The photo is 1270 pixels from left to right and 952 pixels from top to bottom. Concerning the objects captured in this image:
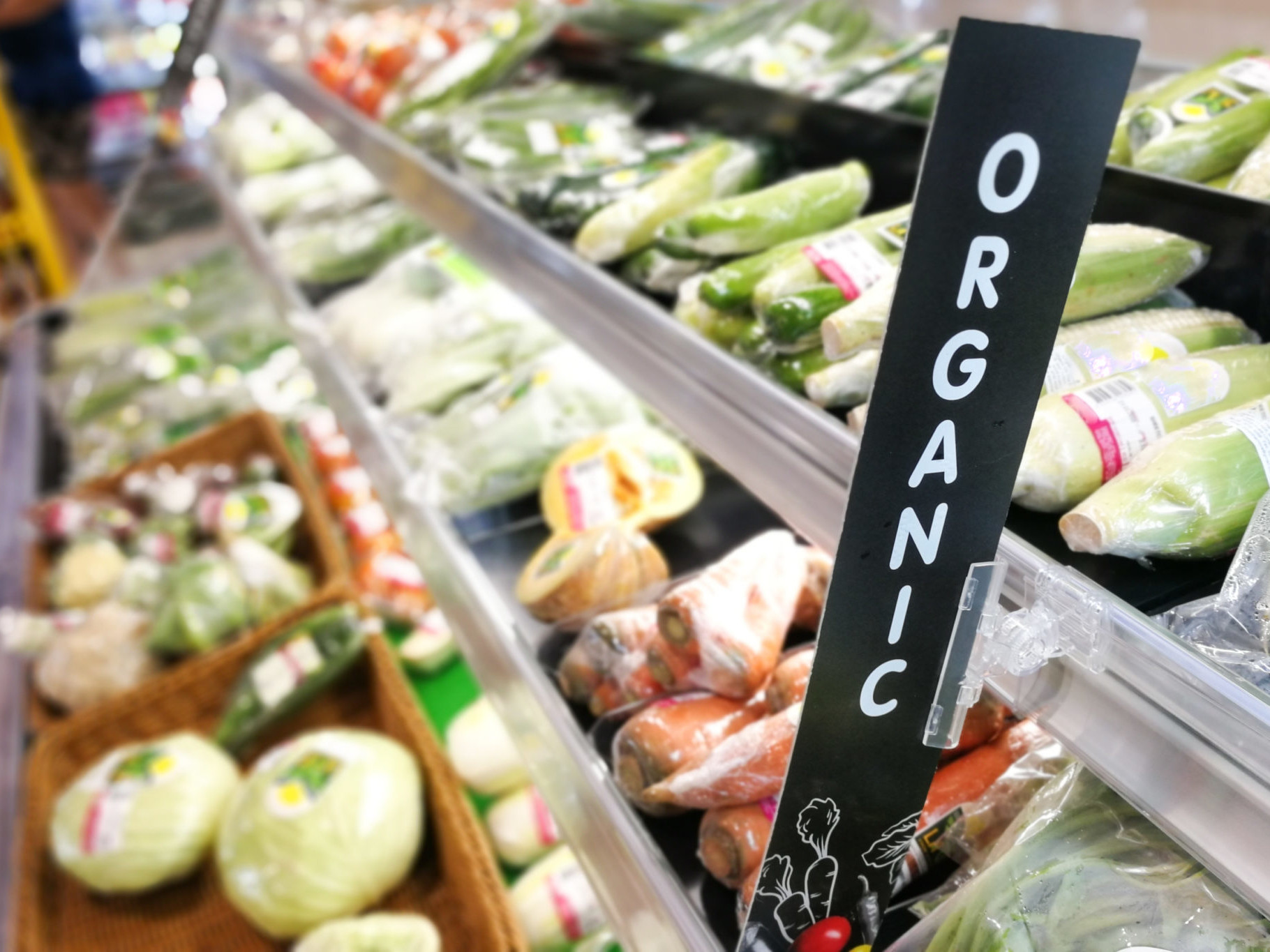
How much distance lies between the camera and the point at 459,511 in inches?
59.3

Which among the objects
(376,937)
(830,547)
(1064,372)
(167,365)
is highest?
(1064,372)

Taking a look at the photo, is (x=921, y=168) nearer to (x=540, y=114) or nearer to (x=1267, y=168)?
(x=1267, y=168)

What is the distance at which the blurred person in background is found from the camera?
530 cm

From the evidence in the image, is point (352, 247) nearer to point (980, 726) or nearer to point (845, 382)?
point (845, 382)

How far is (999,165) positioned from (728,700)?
674 mm

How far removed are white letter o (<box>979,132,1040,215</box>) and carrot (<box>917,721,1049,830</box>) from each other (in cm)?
54

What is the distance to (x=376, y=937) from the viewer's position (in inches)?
53.4

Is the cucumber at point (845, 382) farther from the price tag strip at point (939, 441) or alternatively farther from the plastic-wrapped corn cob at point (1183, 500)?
the price tag strip at point (939, 441)

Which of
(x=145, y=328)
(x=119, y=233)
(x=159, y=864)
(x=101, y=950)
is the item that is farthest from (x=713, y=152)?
(x=119, y=233)

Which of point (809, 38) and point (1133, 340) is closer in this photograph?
point (1133, 340)

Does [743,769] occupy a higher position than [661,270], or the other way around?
[661,270]

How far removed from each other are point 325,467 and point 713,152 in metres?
1.53

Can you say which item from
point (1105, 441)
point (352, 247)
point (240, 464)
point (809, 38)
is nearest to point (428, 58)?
point (352, 247)

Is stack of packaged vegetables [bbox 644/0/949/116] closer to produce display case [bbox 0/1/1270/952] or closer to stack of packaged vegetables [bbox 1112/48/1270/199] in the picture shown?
produce display case [bbox 0/1/1270/952]
